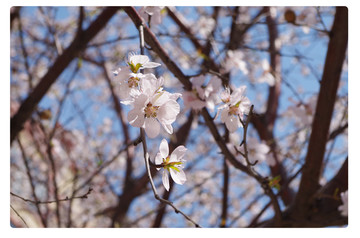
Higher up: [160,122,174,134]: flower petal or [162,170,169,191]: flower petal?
[160,122,174,134]: flower petal

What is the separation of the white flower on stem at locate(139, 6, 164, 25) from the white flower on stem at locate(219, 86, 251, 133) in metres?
0.38

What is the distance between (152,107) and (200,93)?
0.33 m

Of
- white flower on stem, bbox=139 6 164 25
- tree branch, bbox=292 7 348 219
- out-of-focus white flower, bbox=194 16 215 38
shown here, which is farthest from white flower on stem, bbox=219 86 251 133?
out-of-focus white flower, bbox=194 16 215 38

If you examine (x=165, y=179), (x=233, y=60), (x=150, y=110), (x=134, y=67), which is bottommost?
(x=165, y=179)

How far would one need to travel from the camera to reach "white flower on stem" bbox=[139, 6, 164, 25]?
1.12 meters

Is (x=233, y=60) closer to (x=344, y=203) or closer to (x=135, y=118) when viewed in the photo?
(x=344, y=203)

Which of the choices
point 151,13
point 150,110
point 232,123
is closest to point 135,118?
point 150,110

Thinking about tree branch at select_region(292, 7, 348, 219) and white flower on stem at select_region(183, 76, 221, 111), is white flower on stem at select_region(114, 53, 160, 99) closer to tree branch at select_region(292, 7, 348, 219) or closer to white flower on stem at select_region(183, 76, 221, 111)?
white flower on stem at select_region(183, 76, 221, 111)

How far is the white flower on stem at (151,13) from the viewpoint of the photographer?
1122 millimetres

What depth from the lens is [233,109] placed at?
93cm

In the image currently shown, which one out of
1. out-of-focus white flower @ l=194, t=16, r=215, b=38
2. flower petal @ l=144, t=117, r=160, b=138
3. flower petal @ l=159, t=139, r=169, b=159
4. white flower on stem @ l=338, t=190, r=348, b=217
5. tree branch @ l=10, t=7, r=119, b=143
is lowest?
white flower on stem @ l=338, t=190, r=348, b=217

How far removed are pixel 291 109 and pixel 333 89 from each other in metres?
0.44

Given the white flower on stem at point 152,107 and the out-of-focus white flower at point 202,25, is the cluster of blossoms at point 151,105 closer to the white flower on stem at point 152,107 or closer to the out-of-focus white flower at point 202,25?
the white flower on stem at point 152,107

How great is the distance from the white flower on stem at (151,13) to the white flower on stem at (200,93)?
0.26 meters
